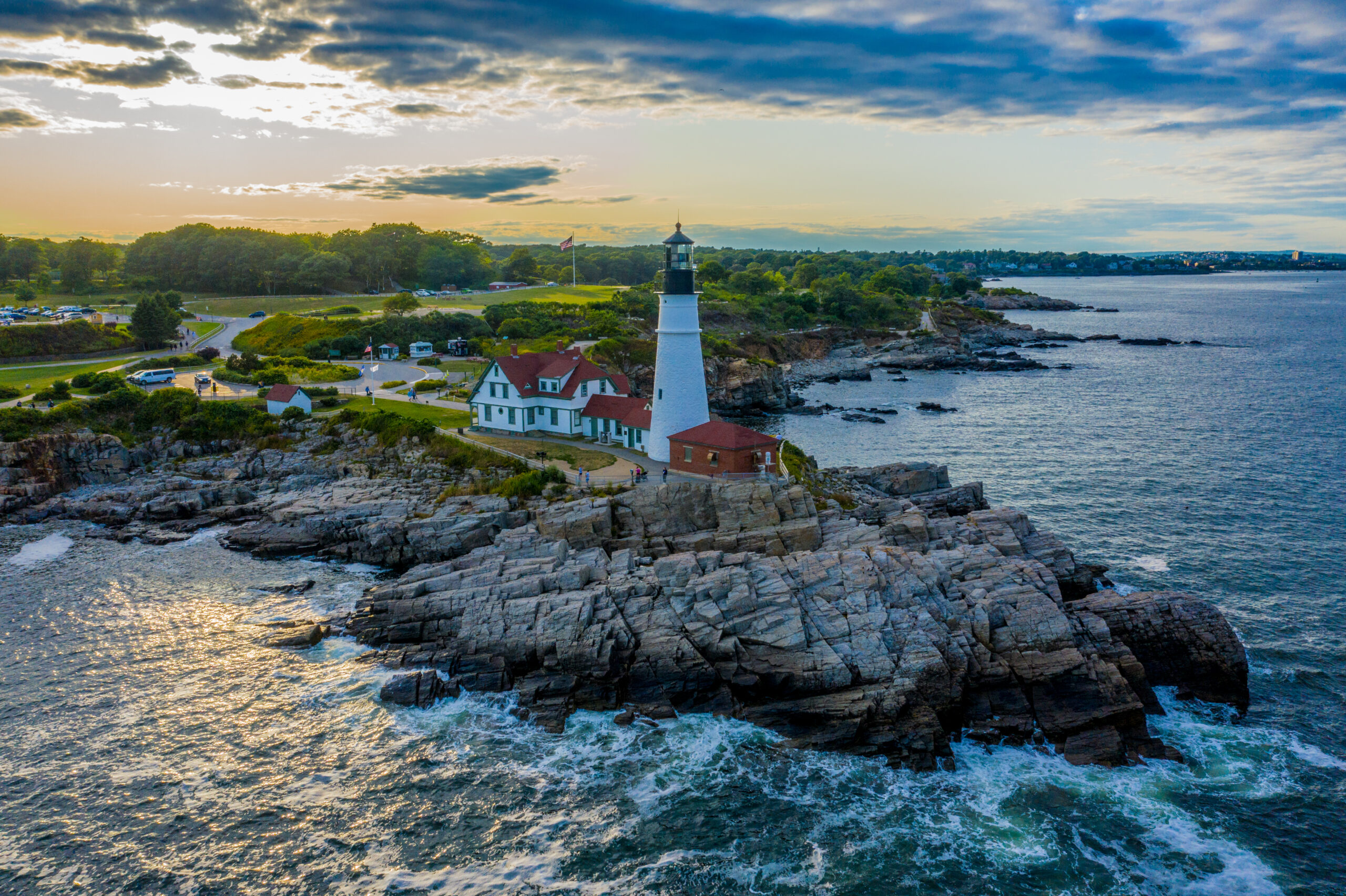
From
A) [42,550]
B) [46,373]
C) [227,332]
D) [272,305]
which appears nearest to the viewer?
[42,550]

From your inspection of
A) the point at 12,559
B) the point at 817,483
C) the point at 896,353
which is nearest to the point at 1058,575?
the point at 817,483

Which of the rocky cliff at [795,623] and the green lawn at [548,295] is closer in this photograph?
the rocky cliff at [795,623]

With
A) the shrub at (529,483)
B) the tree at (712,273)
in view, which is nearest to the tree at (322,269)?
the tree at (712,273)

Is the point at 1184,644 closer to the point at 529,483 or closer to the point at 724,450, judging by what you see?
the point at 724,450

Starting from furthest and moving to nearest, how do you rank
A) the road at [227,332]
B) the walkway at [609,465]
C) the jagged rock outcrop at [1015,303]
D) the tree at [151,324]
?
the jagged rock outcrop at [1015,303] → the road at [227,332] → the tree at [151,324] → the walkway at [609,465]

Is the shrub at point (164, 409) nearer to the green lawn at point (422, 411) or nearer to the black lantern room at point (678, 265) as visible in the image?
the green lawn at point (422, 411)

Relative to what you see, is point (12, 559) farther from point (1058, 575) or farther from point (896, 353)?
point (896, 353)

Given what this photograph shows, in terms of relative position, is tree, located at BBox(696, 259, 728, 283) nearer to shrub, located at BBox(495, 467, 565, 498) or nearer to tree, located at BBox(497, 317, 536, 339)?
tree, located at BBox(497, 317, 536, 339)

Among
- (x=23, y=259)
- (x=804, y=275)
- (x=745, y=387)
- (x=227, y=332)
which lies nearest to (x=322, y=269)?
(x=227, y=332)
